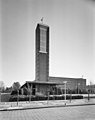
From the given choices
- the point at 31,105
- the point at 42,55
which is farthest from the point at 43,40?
the point at 31,105

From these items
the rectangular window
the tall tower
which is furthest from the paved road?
the rectangular window

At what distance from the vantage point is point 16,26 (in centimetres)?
122

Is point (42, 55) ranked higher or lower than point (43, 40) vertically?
lower

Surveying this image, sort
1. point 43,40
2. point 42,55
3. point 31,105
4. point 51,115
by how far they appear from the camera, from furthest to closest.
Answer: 1. point 43,40
2. point 42,55
3. point 31,105
4. point 51,115

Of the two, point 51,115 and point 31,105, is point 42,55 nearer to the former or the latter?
point 31,105

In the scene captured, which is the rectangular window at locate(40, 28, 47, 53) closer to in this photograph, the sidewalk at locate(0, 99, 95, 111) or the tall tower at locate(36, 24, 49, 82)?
the tall tower at locate(36, 24, 49, 82)

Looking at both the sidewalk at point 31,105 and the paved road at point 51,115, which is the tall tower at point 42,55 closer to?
the sidewalk at point 31,105

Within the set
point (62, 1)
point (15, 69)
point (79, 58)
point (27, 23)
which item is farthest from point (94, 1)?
point (15, 69)

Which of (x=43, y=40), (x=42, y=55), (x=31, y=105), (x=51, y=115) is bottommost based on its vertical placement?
(x=31, y=105)

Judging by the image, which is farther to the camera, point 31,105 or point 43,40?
point 43,40

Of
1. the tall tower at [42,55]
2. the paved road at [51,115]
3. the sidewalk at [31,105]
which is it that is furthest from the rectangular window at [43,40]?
the paved road at [51,115]

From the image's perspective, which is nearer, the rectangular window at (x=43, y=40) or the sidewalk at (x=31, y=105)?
the sidewalk at (x=31, y=105)

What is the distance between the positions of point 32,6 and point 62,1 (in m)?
0.28

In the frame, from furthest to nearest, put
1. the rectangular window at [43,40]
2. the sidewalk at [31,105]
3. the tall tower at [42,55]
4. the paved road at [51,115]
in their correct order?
the rectangular window at [43,40]
the tall tower at [42,55]
the sidewalk at [31,105]
the paved road at [51,115]
